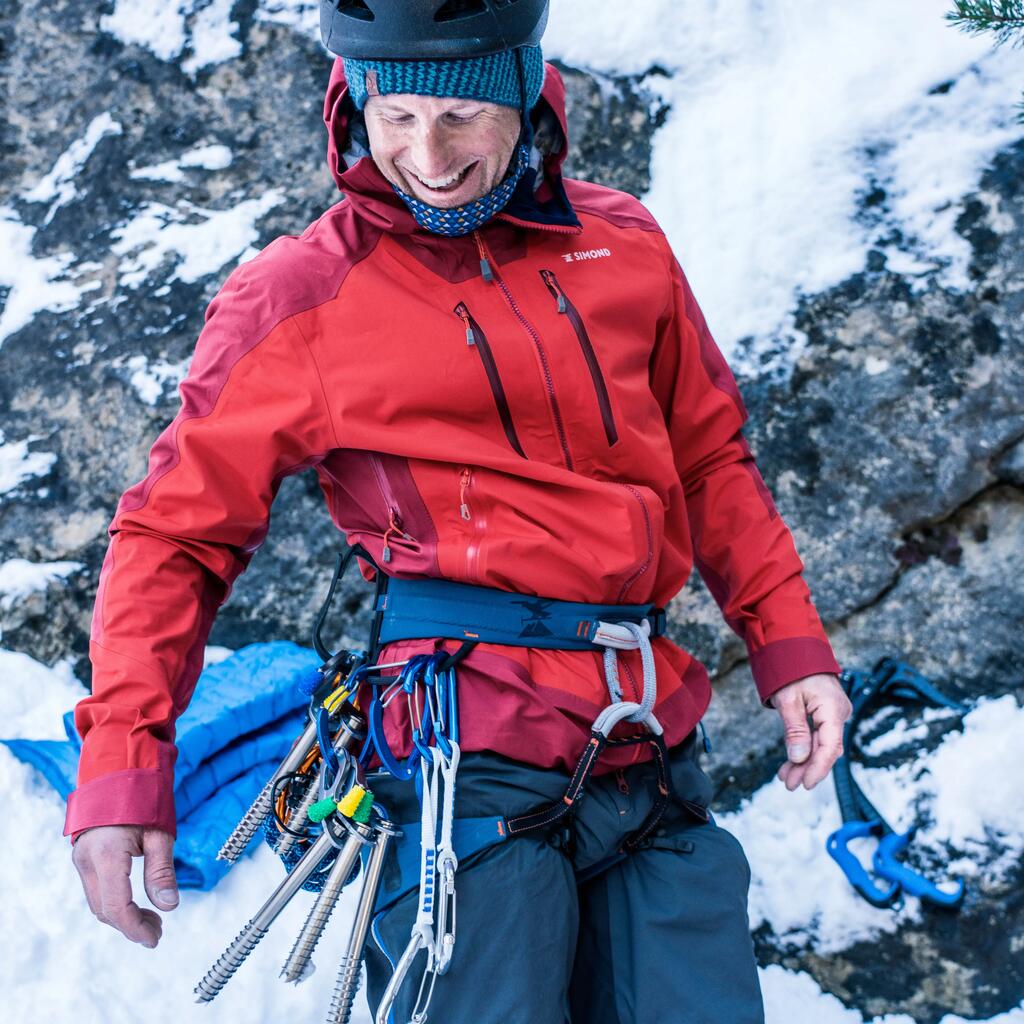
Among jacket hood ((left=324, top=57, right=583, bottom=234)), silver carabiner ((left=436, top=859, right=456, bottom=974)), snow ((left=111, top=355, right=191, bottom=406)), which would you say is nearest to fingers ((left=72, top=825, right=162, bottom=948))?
silver carabiner ((left=436, top=859, right=456, bottom=974))

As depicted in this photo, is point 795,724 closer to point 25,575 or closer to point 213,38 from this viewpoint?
point 25,575

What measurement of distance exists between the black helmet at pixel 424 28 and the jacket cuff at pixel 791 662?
1300mm

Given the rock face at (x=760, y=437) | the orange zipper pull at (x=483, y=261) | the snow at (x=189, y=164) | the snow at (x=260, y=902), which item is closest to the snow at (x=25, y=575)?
the rock face at (x=760, y=437)

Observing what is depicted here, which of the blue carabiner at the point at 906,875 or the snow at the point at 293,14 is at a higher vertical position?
the snow at the point at 293,14

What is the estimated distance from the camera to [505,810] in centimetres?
180

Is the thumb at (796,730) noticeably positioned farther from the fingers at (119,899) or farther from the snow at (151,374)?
the snow at (151,374)

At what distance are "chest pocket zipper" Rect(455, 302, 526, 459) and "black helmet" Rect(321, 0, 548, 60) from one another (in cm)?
45

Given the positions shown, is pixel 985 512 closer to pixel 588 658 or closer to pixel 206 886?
pixel 588 658

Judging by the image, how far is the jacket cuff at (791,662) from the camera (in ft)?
7.04

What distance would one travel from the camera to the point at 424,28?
1798 millimetres

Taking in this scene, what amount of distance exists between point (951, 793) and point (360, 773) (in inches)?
74.9

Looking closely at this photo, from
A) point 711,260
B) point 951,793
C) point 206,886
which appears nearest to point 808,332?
point 711,260

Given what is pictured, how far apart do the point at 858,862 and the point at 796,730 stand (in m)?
1.03

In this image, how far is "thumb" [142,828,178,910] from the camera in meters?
1.66
